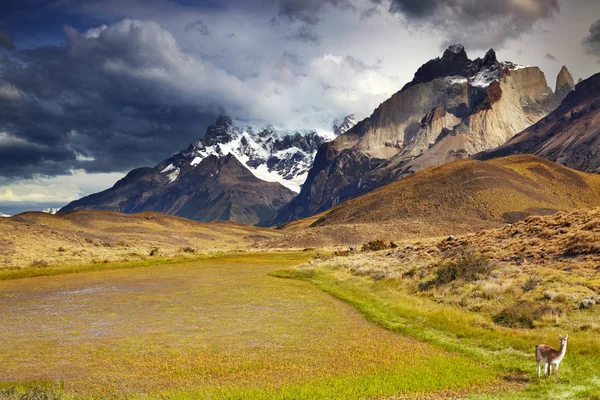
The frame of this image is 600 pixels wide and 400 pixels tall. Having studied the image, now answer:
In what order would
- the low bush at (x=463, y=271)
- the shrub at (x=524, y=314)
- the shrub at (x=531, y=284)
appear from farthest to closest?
the low bush at (x=463, y=271)
the shrub at (x=531, y=284)
the shrub at (x=524, y=314)

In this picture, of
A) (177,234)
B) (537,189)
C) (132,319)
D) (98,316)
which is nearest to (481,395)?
(132,319)

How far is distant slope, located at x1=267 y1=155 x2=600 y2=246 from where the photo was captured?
133m

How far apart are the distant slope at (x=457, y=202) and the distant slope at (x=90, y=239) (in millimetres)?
37161

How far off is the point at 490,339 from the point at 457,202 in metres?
131

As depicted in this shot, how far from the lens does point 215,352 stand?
21.8 m

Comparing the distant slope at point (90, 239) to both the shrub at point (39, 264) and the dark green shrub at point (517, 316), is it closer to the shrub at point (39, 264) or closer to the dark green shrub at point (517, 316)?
the shrub at point (39, 264)

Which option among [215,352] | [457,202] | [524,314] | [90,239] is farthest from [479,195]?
[215,352]

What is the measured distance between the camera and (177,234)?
598ft

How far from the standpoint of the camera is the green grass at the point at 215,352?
55.4 feet

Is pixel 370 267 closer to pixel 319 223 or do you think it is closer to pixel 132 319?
pixel 132 319

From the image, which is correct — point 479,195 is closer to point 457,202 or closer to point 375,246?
point 457,202

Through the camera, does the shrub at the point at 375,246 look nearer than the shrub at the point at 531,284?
No

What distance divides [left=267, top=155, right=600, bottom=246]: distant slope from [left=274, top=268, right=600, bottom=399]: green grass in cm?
9323

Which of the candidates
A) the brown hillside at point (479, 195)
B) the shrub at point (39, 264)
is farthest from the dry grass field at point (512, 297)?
the brown hillside at point (479, 195)
